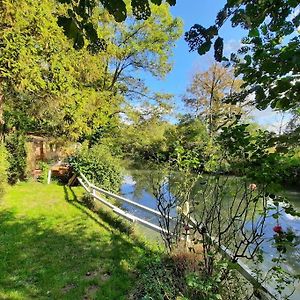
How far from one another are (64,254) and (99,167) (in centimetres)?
723

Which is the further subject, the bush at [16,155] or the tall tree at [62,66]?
the bush at [16,155]

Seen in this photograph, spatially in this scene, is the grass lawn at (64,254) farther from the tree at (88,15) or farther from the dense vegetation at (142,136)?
the tree at (88,15)

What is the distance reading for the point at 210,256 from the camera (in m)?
3.11

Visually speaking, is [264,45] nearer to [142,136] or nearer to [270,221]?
[270,221]

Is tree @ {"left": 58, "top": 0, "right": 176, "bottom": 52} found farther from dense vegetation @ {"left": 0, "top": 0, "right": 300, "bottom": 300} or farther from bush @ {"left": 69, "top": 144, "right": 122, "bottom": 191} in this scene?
bush @ {"left": 69, "top": 144, "right": 122, "bottom": 191}

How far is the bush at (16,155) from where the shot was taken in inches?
479

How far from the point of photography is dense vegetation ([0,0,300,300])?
1.49 meters

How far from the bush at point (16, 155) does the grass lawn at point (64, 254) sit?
3.63 metres

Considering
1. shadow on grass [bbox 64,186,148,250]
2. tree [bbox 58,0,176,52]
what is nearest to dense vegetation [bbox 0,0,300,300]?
tree [bbox 58,0,176,52]

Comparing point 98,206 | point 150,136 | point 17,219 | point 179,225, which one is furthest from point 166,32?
point 179,225

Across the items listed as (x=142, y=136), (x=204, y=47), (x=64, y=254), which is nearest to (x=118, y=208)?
(x=64, y=254)

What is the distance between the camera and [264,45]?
5.26ft

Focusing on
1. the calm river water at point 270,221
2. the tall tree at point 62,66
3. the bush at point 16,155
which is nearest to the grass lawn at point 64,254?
the calm river water at point 270,221

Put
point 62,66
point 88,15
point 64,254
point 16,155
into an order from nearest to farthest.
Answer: point 88,15 → point 64,254 → point 62,66 → point 16,155
